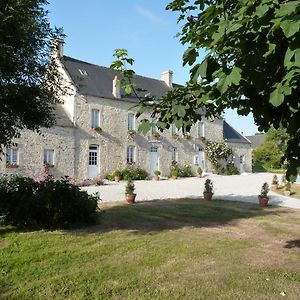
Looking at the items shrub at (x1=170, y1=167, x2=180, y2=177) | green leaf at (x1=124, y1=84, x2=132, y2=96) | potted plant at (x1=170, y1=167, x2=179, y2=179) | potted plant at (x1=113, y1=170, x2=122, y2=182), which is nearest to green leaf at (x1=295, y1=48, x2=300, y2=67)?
green leaf at (x1=124, y1=84, x2=132, y2=96)

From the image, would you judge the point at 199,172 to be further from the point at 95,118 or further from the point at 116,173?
the point at 95,118

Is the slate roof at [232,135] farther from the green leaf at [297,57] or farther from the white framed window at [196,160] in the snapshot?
the green leaf at [297,57]

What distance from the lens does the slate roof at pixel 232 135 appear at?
39.1 m

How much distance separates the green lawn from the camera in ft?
15.9

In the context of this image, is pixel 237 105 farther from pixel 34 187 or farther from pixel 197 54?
pixel 34 187

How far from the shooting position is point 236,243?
7.55 meters

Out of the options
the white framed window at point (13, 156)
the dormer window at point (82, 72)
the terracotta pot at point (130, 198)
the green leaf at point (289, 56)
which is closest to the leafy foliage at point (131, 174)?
the white framed window at point (13, 156)

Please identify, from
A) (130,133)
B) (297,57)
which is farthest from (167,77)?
(297,57)

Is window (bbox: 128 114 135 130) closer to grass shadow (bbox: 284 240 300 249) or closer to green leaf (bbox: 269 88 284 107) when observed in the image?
grass shadow (bbox: 284 240 300 249)

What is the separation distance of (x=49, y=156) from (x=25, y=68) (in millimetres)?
16732

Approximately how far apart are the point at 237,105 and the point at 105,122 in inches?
940

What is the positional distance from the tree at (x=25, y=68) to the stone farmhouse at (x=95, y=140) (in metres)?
12.6

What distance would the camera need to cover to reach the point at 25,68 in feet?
24.5

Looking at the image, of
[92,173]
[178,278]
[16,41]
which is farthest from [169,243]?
Result: [92,173]
